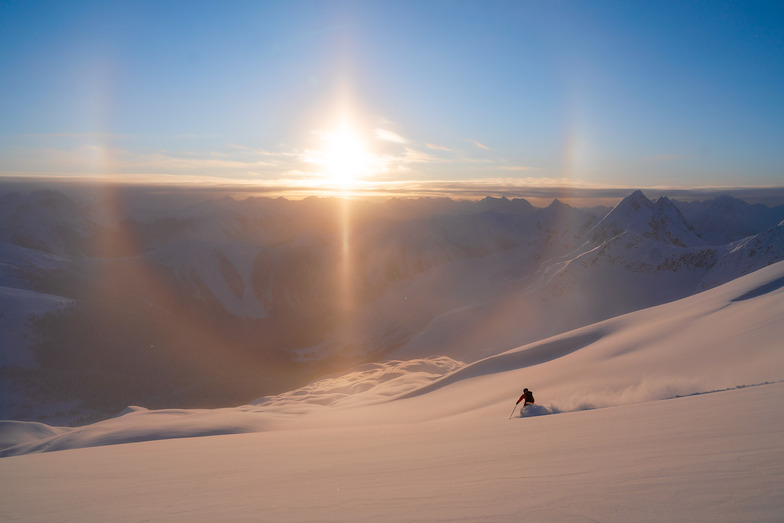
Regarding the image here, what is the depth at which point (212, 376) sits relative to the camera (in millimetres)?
60781

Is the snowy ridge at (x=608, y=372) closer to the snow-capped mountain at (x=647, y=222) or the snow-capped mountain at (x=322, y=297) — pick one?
the snow-capped mountain at (x=322, y=297)

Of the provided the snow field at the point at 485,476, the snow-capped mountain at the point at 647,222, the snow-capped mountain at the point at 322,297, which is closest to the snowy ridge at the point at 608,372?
the snow field at the point at 485,476

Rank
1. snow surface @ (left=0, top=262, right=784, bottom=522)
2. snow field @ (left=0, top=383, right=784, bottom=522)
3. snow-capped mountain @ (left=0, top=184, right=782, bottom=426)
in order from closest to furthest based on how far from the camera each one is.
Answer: snow field @ (left=0, top=383, right=784, bottom=522), snow surface @ (left=0, top=262, right=784, bottom=522), snow-capped mountain @ (left=0, top=184, right=782, bottom=426)

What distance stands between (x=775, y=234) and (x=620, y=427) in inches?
2936

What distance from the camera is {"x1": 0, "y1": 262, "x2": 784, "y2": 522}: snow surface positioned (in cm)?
334

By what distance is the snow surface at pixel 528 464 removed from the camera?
3.34 m

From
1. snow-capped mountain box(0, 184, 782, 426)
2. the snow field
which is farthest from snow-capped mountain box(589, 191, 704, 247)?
the snow field

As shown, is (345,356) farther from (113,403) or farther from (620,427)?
(620,427)

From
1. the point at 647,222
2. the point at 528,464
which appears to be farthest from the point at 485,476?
the point at 647,222

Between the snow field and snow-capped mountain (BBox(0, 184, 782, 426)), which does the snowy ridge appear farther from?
Result: snow-capped mountain (BBox(0, 184, 782, 426))

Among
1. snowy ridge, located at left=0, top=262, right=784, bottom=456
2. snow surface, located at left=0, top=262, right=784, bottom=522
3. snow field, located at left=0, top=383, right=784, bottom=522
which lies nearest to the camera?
snow field, located at left=0, top=383, right=784, bottom=522

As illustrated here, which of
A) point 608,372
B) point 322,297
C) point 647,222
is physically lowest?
point 608,372

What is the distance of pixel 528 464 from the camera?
15.0ft

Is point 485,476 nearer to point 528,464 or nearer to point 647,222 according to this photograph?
point 528,464
